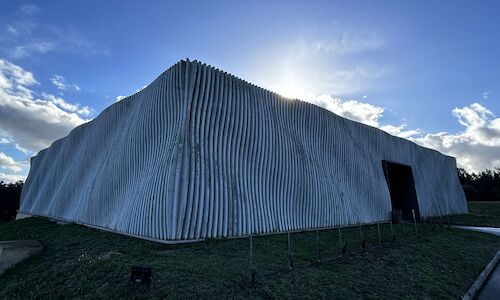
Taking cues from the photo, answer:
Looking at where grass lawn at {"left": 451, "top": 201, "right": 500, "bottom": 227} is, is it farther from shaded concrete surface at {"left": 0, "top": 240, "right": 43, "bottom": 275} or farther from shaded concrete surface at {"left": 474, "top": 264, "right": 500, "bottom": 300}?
shaded concrete surface at {"left": 0, "top": 240, "right": 43, "bottom": 275}

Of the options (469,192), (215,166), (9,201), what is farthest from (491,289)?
(9,201)

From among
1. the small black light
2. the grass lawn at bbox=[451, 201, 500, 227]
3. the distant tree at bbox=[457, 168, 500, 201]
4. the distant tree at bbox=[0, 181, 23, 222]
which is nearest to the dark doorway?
the grass lawn at bbox=[451, 201, 500, 227]

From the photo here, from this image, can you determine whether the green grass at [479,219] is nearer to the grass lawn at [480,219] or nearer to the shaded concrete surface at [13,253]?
the grass lawn at [480,219]

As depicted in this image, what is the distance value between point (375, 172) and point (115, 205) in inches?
638

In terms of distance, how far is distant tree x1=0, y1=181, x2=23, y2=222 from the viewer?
44213mm

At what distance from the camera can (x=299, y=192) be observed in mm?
12953

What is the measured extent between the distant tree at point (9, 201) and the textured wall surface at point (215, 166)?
35.5 m

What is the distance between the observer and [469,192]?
52.1m

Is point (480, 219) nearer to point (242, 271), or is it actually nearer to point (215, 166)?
point (215, 166)

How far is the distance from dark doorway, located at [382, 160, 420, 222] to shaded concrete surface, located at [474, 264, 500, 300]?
14370 mm

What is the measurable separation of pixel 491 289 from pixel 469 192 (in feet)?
191

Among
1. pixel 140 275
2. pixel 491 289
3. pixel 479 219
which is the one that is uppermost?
pixel 479 219

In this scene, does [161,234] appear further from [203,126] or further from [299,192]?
[299,192]

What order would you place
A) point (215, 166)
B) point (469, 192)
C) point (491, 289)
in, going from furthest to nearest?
point (469, 192) < point (215, 166) < point (491, 289)
